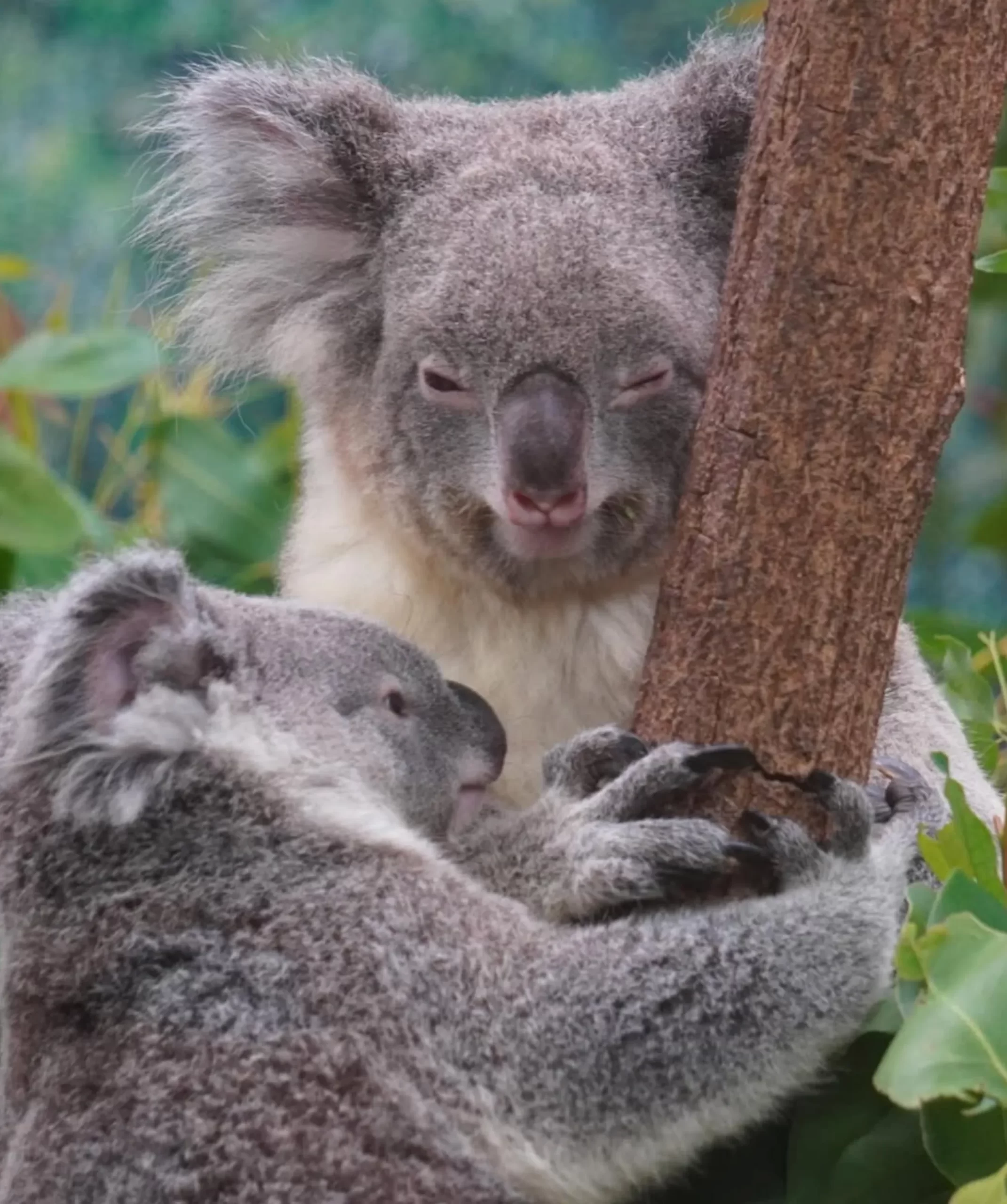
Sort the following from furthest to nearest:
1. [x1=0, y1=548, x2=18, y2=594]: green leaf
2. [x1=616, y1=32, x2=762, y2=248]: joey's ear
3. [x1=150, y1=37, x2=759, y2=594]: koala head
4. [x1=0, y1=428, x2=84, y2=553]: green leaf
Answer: [x1=0, y1=548, x2=18, y2=594]: green leaf, [x1=0, y1=428, x2=84, y2=553]: green leaf, [x1=616, y1=32, x2=762, y2=248]: joey's ear, [x1=150, y1=37, x2=759, y2=594]: koala head

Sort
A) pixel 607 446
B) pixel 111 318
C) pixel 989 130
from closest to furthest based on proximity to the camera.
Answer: pixel 989 130 → pixel 607 446 → pixel 111 318

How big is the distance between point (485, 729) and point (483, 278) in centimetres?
63

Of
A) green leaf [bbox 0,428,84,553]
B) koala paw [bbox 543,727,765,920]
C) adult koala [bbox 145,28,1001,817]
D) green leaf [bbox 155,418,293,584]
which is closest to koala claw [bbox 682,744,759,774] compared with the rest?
koala paw [bbox 543,727,765,920]

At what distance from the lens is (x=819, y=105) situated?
212 centimetres

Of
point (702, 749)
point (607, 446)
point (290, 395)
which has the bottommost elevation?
point (290, 395)

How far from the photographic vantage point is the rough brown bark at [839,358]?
2109 millimetres

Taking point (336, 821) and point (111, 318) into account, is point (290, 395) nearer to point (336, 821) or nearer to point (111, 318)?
point (111, 318)

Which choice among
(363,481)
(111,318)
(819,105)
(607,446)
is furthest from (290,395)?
(819,105)

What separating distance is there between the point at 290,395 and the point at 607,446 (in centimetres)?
272

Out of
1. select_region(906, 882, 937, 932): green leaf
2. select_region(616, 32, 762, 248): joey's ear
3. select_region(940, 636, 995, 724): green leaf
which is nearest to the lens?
select_region(906, 882, 937, 932): green leaf

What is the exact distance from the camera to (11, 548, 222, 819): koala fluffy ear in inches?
84.7

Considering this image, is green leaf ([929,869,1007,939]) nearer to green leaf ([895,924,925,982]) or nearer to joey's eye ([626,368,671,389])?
green leaf ([895,924,925,982])

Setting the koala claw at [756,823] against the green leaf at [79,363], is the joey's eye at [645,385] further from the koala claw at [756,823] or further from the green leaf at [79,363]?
the green leaf at [79,363]

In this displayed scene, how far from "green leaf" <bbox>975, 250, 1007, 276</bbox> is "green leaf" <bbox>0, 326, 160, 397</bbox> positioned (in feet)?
6.61
